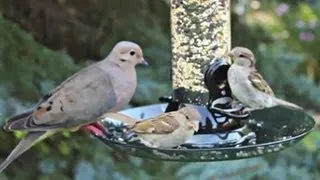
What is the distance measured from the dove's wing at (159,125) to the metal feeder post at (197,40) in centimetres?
48

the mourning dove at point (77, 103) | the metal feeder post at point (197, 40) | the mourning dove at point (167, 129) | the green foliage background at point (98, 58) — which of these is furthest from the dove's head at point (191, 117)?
the green foliage background at point (98, 58)

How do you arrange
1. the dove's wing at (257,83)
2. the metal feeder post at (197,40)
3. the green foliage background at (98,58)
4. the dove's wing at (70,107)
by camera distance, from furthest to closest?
the green foliage background at (98,58) → the metal feeder post at (197,40) → the dove's wing at (257,83) → the dove's wing at (70,107)

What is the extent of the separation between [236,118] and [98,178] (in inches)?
24.6

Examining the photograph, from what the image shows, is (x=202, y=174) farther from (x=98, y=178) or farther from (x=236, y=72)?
(x=236, y=72)

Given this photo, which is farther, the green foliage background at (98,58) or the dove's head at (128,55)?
the green foliage background at (98,58)

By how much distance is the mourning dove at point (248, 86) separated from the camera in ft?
9.58

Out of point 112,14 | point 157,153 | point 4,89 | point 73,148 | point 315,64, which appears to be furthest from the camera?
point 315,64

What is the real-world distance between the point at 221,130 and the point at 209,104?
16 centimetres

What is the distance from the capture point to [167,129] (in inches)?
104

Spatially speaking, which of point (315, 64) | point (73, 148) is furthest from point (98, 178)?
point (315, 64)

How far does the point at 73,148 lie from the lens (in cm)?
359

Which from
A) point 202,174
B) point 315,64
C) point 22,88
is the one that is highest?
point 22,88

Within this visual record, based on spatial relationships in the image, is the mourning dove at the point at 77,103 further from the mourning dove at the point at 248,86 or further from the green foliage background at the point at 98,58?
the green foliage background at the point at 98,58

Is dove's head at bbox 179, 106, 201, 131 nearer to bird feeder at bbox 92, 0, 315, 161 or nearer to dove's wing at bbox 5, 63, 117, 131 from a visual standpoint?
bird feeder at bbox 92, 0, 315, 161
